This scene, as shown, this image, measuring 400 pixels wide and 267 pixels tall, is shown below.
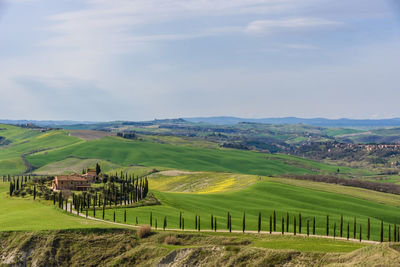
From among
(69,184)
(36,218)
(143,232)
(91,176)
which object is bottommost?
(69,184)

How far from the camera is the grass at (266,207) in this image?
353ft

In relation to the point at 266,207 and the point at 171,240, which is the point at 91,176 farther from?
the point at 171,240

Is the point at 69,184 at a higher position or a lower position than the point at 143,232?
lower

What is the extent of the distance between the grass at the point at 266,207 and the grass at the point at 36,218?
424 inches

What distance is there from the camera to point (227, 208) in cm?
13025

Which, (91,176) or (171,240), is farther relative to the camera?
(91,176)

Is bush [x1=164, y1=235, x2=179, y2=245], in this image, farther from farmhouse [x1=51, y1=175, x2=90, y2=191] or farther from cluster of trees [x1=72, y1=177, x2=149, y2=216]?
farmhouse [x1=51, y1=175, x2=90, y2=191]

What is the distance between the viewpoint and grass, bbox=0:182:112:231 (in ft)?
281

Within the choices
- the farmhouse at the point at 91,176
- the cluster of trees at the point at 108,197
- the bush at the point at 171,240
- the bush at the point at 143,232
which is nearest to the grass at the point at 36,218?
the cluster of trees at the point at 108,197

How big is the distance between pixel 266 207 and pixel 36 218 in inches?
2671

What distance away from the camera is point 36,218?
93.7 metres

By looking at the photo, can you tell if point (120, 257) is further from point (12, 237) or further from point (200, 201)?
point (200, 201)

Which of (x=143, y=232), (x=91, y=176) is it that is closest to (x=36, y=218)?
(x=143, y=232)

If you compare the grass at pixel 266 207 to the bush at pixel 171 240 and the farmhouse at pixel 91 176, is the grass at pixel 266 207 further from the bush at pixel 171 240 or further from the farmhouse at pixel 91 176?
the farmhouse at pixel 91 176
